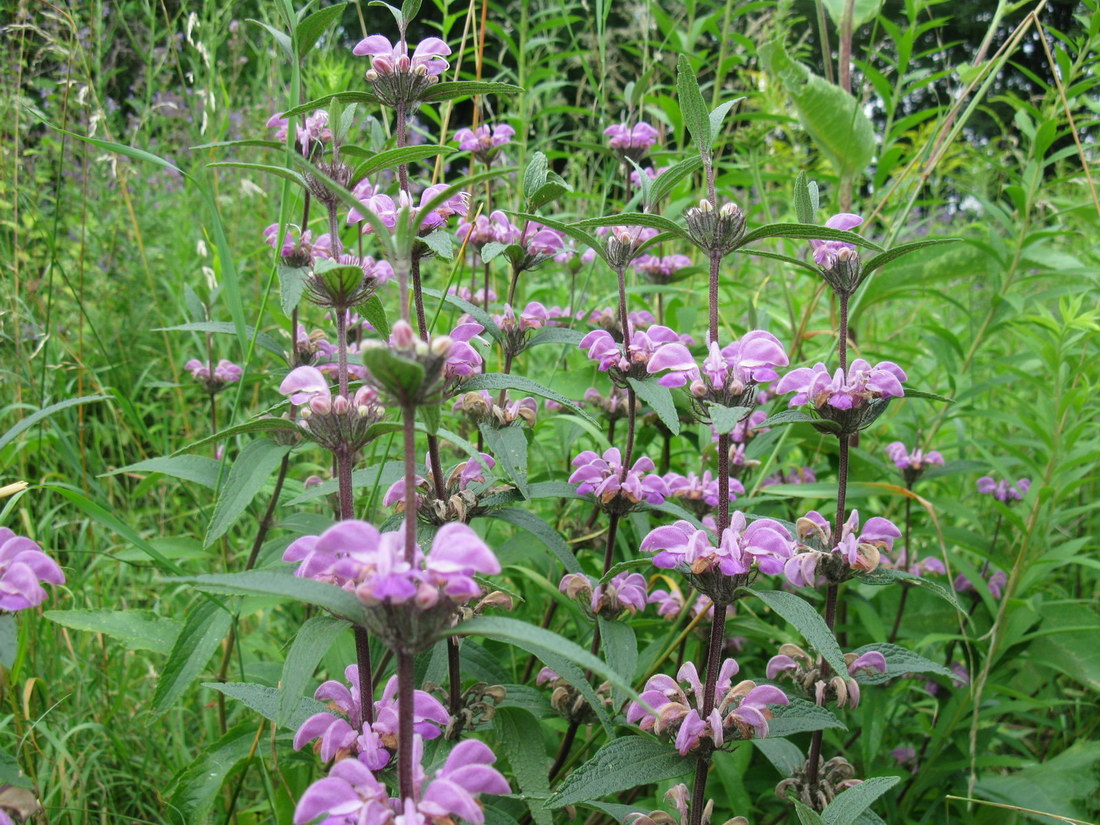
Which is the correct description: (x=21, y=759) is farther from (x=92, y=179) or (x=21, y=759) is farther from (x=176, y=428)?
(x=92, y=179)

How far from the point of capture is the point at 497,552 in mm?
1800

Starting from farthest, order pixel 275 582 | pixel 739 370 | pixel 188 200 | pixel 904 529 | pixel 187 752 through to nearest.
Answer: pixel 188 200
pixel 904 529
pixel 187 752
pixel 739 370
pixel 275 582

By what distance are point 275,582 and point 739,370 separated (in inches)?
33.6

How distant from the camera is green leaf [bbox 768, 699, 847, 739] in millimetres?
1282

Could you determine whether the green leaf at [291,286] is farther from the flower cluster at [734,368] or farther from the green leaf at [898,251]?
the green leaf at [898,251]

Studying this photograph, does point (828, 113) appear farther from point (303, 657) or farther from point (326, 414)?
point (303, 657)

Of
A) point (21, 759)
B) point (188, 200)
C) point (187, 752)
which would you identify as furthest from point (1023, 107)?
point (188, 200)

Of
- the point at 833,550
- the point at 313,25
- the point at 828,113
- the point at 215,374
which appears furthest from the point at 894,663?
the point at 215,374

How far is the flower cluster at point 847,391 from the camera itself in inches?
55.0

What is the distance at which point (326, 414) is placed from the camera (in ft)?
4.00

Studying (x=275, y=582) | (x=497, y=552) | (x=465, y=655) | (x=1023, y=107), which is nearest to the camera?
(x=275, y=582)

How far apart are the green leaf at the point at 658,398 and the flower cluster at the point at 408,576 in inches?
21.8

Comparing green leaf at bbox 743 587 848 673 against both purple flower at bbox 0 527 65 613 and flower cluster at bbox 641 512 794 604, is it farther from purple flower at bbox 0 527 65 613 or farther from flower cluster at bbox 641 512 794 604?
purple flower at bbox 0 527 65 613

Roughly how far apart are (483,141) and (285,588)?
1.81m
